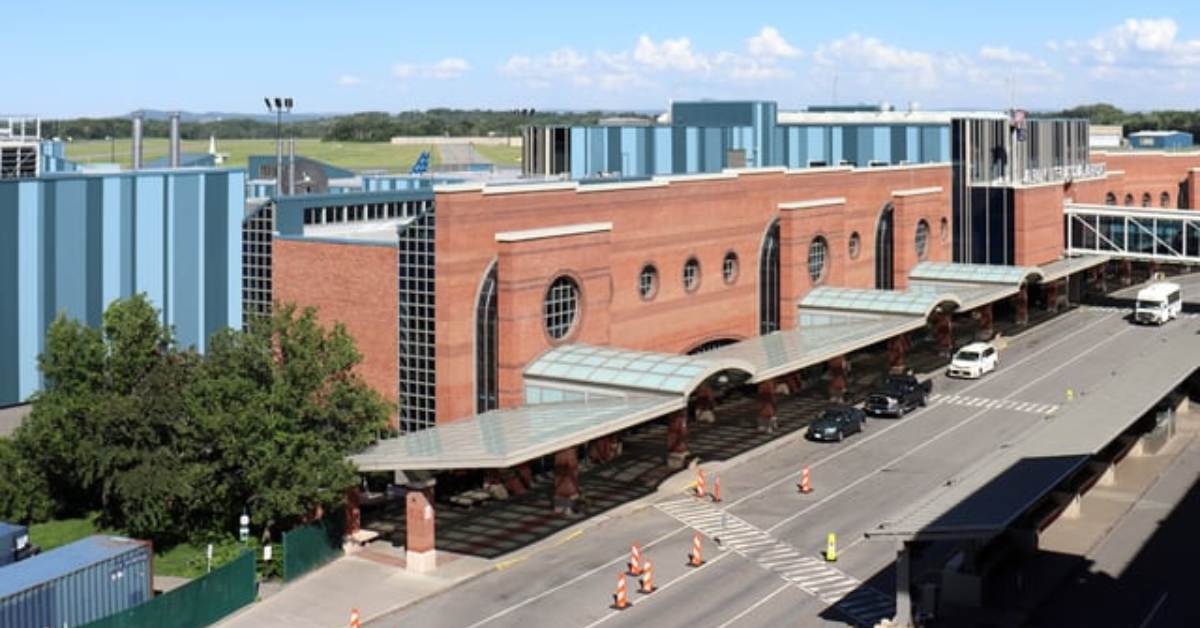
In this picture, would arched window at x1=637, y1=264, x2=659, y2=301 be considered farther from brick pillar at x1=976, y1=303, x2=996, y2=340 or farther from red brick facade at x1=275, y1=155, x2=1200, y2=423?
brick pillar at x1=976, y1=303, x2=996, y2=340

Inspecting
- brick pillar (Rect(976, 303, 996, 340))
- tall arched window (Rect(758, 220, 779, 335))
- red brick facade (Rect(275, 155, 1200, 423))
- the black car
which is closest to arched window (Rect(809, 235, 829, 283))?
red brick facade (Rect(275, 155, 1200, 423))

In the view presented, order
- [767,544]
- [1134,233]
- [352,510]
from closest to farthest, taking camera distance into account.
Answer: [352,510] < [767,544] < [1134,233]

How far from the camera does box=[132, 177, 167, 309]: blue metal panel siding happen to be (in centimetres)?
5438

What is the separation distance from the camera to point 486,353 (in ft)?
167

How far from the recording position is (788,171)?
70.4 m

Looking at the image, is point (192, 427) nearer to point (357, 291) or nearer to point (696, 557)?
point (357, 291)

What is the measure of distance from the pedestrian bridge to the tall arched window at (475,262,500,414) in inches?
2256

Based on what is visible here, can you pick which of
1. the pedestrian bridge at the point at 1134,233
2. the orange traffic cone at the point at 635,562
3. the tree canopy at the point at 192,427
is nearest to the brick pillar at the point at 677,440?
the orange traffic cone at the point at 635,562

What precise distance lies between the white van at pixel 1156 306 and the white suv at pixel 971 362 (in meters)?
19.9

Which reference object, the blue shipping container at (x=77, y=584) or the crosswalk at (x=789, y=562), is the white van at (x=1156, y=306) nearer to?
the crosswalk at (x=789, y=562)

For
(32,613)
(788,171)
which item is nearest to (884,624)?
(32,613)

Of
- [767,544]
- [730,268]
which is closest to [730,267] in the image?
[730,268]

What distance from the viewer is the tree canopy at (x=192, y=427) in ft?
131

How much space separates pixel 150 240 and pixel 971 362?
135 ft
